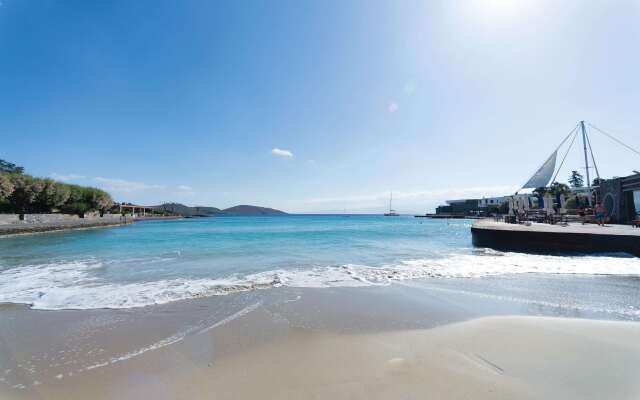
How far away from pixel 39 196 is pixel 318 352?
54648mm

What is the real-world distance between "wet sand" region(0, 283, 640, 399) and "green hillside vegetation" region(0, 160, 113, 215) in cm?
4564

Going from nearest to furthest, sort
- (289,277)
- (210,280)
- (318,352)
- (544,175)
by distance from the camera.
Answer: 1. (318,352)
2. (210,280)
3. (289,277)
4. (544,175)

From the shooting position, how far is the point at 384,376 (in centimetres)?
271

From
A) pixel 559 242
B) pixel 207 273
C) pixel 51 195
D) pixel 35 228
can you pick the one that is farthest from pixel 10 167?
pixel 559 242

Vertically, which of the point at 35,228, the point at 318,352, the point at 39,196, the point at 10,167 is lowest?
the point at 318,352

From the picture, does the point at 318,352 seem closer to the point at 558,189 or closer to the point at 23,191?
the point at 23,191

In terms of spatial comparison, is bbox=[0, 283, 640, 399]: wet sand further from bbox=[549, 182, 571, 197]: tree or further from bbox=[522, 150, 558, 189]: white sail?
bbox=[549, 182, 571, 197]: tree

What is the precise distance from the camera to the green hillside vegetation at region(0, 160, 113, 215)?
111ft

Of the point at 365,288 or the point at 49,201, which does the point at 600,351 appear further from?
the point at 49,201

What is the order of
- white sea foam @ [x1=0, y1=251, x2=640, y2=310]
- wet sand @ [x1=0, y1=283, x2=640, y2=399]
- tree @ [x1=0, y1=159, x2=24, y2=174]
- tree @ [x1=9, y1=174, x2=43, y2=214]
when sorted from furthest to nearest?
tree @ [x1=0, y1=159, x2=24, y2=174], tree @ [x1=9, y1=174, x2=43, y2=214], white sea foam @ [x1=0, y1=251, x2=640, y2=310], wet sand @ [x1=0, y1=283, x2=640, y2=399]

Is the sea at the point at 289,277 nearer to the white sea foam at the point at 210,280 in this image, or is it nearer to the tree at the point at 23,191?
the white sea foam at the point at 210,280

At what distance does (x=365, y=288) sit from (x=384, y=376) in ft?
12.8

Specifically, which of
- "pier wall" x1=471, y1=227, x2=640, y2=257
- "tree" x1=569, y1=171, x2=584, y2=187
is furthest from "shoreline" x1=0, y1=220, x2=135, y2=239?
"tree" x1=569, y1=171, x2=584, y2=187

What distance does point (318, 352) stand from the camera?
10.9ft
